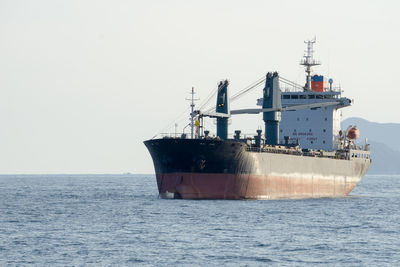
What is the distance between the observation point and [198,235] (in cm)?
3850

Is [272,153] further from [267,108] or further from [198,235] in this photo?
[198,235]

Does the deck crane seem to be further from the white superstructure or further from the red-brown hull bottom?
the white superstructure

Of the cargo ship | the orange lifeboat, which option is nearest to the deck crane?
the cargo ship

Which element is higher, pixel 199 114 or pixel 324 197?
pixel 199 114

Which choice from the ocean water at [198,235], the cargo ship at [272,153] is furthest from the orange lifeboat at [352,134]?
the ocean water at [198,235]

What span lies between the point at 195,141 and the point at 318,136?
2720cm

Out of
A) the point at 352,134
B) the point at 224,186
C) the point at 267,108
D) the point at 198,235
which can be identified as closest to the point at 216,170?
the point at 224,186

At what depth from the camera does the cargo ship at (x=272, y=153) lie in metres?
58.8

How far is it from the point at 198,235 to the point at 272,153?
27712 millimetres

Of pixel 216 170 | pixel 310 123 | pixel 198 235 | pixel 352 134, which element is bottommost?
pixel 198 235

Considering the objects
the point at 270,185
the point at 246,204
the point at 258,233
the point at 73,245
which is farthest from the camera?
the point at 270,185

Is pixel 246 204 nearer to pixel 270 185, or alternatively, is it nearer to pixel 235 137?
pixel 270 185

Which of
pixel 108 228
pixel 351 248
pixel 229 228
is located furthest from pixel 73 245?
pixel 351 248

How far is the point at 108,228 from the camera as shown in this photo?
136 feet
